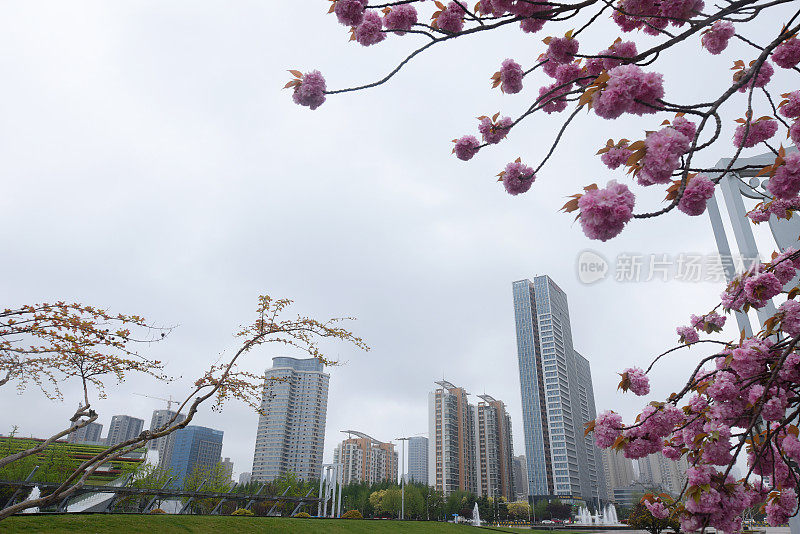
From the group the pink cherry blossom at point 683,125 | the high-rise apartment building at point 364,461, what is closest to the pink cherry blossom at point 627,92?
the pink cherry blossom at point 683,125

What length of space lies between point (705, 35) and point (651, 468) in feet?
450

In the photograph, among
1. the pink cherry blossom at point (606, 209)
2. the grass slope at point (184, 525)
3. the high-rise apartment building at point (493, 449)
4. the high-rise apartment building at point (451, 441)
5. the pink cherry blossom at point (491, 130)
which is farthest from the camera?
the high-rise apartment building at point (493, 449)

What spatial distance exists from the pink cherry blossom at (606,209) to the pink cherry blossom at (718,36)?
5.98ft

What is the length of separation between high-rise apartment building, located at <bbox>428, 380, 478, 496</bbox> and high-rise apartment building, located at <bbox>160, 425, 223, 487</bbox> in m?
47.2

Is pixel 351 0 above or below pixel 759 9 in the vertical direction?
above


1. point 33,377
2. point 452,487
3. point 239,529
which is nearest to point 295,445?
point 452,487

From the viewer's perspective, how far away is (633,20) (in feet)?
8.54

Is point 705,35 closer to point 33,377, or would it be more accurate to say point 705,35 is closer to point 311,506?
point 33,377

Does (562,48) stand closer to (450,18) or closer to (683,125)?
(450,18)

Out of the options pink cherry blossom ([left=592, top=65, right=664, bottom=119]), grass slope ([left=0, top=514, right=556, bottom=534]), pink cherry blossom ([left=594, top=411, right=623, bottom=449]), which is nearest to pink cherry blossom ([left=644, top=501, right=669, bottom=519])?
pink cherry blossom ([left=594, top=411, right=623, bottom=449])

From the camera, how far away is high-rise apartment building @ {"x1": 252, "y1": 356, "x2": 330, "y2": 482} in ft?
208

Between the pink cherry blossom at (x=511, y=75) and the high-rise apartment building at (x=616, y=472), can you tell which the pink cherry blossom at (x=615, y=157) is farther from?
the high-rise apartment building at (x=616, y=472)

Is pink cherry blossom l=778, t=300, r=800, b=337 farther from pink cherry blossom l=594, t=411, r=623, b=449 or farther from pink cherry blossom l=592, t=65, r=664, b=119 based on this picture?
pink cherry blossom l=592, t=65, r=664, b=119

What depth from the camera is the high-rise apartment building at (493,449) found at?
68.3m
